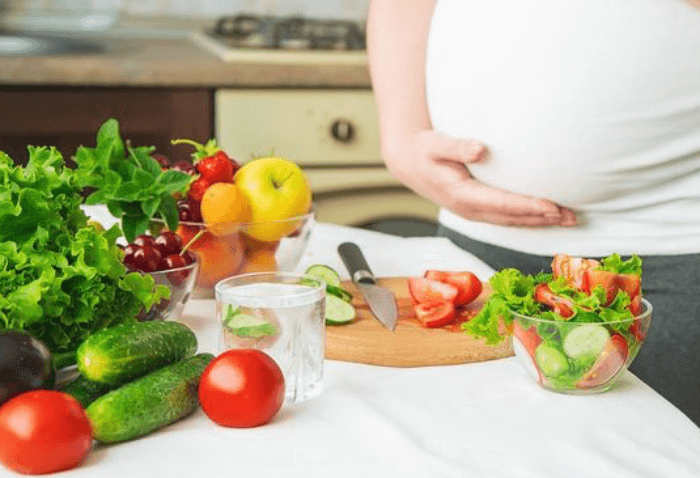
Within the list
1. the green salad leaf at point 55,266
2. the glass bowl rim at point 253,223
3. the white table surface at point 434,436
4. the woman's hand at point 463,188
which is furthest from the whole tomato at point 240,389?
the woman's hand at point 463,188

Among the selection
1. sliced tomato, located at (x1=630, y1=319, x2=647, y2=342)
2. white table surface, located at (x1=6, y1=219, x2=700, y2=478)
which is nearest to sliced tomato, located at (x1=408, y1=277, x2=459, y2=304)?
white table surface, located at (x1=6, y1=219, x2=700, y2=478)

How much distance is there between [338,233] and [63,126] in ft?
3.13

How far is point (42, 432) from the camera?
0.69m

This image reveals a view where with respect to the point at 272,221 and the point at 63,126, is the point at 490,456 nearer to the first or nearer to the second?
the point at 272,221

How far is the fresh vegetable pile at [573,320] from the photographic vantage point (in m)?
0.85

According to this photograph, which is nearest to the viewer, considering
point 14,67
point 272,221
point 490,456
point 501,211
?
point 490,456

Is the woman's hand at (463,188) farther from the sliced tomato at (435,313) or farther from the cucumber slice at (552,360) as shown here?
the cucumber slice at (552,360)

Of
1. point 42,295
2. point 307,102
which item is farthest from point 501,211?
point 307,102

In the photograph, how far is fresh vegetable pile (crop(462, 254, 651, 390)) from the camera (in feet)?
2.78

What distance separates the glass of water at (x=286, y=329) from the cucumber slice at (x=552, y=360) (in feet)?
0.58

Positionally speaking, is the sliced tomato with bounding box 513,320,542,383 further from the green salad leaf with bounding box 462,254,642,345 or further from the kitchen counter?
the kitchen counter

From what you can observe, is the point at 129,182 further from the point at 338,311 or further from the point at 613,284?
the point at 613,284

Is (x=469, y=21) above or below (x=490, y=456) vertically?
above

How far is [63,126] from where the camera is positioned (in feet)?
7.16
